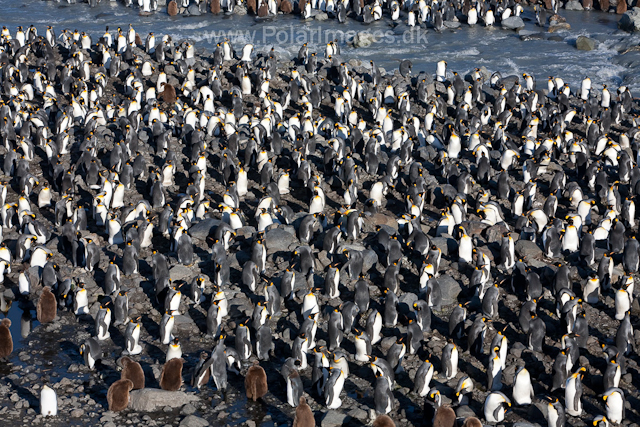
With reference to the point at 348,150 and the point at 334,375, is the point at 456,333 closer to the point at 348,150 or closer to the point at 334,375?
the point at 334,375

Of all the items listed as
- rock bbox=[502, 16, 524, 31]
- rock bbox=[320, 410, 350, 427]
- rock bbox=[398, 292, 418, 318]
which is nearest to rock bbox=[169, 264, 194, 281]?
rock bbox=[398, 292, 418, 318]

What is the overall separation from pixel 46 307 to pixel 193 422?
396 cm

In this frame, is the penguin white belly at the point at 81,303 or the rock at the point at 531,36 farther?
the rock at the point at 531,36

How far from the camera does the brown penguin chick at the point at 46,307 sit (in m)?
13.5

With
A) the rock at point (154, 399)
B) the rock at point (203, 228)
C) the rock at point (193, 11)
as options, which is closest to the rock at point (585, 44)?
the rock at point (193, 11)

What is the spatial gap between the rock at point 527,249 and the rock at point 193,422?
282 inches

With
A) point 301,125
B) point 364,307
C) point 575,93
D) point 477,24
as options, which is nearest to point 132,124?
point 301,125

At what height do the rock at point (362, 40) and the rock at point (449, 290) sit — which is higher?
the rock at point (362, 40)

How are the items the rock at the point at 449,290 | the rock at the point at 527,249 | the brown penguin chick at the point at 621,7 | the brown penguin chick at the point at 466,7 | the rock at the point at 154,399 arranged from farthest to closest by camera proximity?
the brown penguin chick at the point at 621,7 → the brown penguin chick at the point at 466,7 → the rock at the point at 527,249 → the rock at the point at 449,290 → the rock at the point at 154,399

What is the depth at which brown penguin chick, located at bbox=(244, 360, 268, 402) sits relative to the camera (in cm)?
1149

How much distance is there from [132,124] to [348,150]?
5.70 metres

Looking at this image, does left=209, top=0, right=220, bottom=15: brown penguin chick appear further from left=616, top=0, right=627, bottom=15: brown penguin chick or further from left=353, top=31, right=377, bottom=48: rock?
left=616, top=0, right=627, bottom=15: brown penguin chick

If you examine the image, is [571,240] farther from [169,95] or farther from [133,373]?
[169,95]

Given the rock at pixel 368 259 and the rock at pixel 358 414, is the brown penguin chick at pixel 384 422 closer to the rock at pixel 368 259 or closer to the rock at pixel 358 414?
the rock at pixel 358 414
